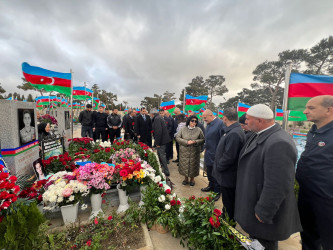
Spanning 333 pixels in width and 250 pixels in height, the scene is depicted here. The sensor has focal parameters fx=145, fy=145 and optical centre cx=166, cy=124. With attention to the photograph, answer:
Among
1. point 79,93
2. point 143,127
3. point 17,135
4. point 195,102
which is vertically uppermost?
point 79,93

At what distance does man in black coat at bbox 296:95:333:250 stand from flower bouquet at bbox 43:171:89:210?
3018 mm

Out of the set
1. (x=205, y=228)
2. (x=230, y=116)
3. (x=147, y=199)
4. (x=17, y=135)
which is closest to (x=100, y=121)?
(x=17, y=135)

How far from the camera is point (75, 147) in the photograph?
4.96 meters

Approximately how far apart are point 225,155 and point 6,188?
267cm

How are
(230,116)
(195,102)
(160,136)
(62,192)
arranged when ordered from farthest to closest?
1. (195,102)
2. (160,136)
3. (230,116)
4. (62,192)

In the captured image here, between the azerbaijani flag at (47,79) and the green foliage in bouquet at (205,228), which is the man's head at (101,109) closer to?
the azerbaijani flag at (47,79)

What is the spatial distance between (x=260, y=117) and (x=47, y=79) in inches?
252

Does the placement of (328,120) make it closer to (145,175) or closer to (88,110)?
(145,175)

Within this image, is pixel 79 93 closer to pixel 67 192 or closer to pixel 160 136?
pixel 160 136

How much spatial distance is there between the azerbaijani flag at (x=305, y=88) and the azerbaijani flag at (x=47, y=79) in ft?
22.4

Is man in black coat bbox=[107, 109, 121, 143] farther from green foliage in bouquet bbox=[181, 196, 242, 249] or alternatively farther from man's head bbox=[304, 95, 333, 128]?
man's head bbox=[304, 95, 333, 128]

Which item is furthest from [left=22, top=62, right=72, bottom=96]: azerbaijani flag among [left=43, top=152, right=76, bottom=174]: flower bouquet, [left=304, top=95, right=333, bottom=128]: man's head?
[left=304, top=95, right=333, bottom=128]: man's head

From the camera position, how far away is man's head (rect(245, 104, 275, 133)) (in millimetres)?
1643

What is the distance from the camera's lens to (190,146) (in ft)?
12.7
